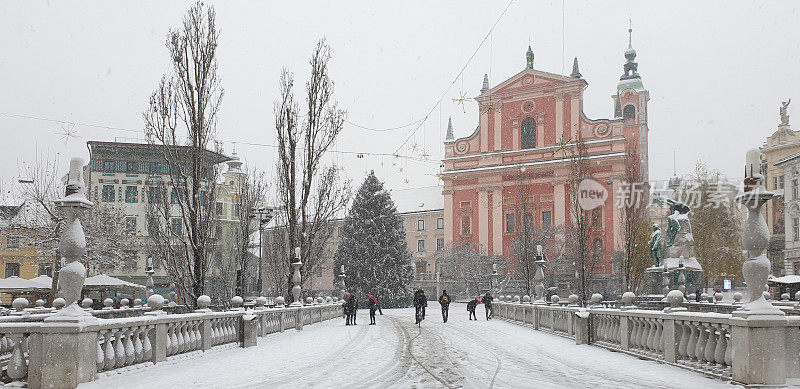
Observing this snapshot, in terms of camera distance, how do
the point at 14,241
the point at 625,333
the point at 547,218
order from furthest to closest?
the point at 547,218, the point at 14,241, the point at 625,333

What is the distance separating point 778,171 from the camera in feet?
213

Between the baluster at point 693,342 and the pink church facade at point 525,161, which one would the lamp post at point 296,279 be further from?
the pink church facade at point 525,161

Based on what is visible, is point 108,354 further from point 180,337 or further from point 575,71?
point 575,71

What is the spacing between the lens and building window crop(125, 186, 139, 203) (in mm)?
65312

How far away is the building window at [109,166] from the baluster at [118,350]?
190 feet

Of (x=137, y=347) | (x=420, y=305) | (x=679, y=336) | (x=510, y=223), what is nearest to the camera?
(x=137, y=347)

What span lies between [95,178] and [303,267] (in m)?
36.8

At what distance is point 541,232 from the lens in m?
65.6

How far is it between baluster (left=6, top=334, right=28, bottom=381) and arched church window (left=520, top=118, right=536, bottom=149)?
63745mm

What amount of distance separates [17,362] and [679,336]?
10230 mm

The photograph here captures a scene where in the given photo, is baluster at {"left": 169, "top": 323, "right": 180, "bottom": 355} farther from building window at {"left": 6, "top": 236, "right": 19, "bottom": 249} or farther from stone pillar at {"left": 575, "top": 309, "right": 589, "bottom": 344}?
building window at {"left": 6, "top": 236, "right": 19, "bottom": 249}

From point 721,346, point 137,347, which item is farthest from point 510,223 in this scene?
point 137,347

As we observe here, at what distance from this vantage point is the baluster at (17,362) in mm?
9672

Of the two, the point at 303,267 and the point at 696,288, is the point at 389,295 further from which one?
the point at 696,288
